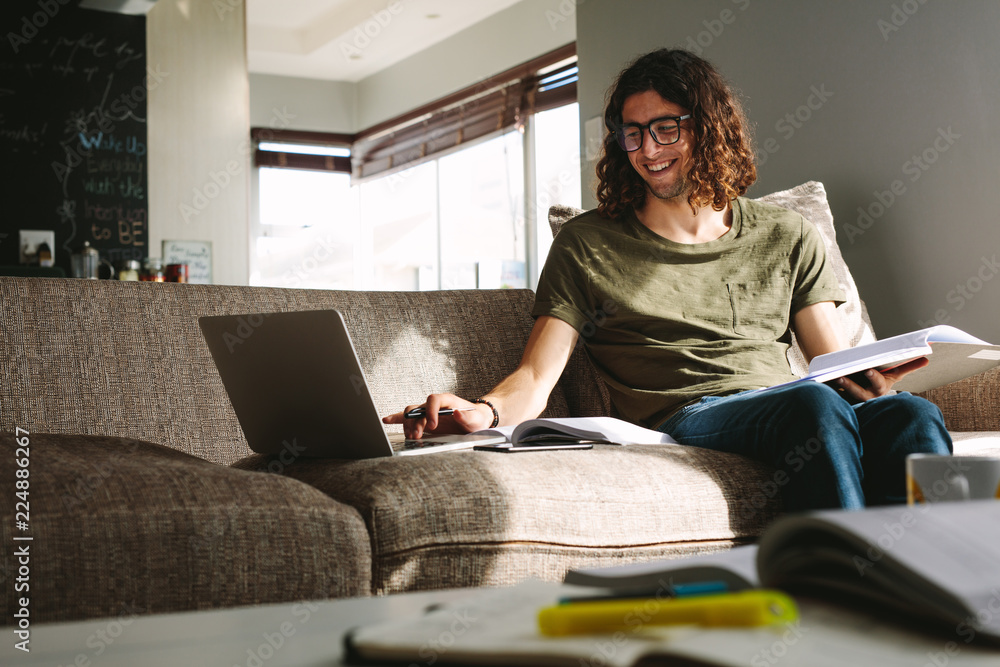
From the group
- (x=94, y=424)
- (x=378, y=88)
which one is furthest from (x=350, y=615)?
(x=378, y=88)

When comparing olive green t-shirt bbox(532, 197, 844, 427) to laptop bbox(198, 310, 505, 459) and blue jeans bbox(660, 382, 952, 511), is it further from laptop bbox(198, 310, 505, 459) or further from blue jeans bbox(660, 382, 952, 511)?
laptop bbox(198, 310, 505, 459)

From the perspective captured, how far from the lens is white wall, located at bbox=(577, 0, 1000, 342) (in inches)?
92.4

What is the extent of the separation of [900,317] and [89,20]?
3801mm

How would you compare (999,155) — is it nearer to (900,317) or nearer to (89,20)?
(900,317)

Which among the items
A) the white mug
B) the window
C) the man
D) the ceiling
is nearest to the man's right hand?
the man

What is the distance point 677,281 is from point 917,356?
1.57ft

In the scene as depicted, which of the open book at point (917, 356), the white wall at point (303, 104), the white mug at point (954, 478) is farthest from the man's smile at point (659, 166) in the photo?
the white wall at point (303, 104)

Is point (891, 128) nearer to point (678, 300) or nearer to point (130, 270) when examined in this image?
point (678, 300)

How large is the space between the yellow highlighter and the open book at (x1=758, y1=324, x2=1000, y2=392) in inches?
39.7

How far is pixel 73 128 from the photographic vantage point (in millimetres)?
4371

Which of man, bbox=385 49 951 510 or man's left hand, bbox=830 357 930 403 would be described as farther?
man, bbox=385 49 951 510

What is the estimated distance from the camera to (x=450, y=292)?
1.99m

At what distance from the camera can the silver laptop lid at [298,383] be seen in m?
1.20

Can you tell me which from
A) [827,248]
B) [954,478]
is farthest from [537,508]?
[827,248]
